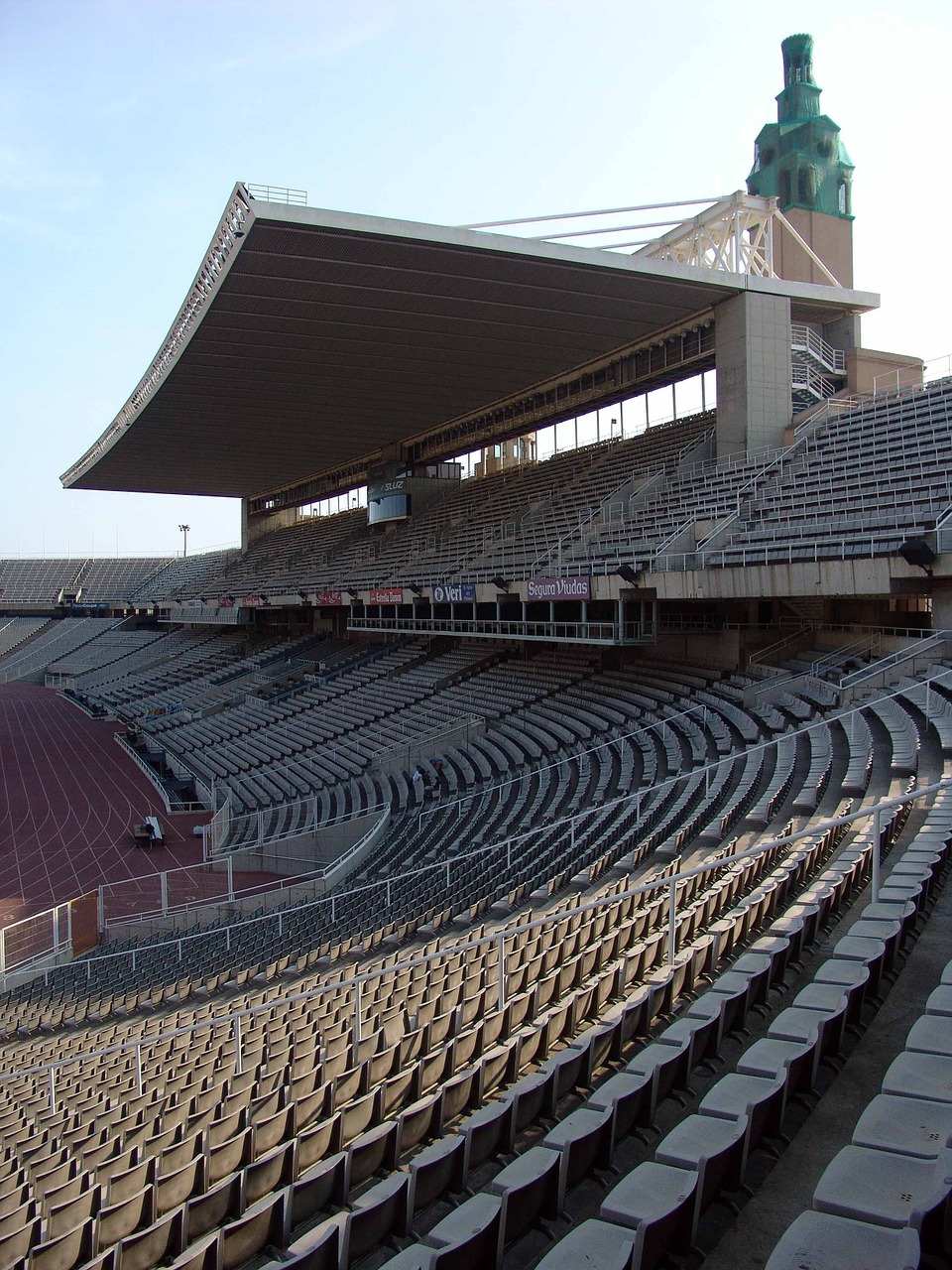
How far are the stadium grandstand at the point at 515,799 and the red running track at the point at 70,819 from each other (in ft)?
0.86

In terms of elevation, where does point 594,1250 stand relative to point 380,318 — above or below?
below

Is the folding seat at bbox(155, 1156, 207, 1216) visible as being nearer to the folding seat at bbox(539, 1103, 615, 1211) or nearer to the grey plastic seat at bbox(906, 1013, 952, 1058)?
the folding seat at bbox(539, 1103, 615, 1211)

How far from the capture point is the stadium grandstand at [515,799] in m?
3.82

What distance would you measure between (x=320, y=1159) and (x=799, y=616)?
60.7 feet

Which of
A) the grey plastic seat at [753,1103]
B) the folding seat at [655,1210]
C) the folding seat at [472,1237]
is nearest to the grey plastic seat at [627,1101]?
the grey plastic seat at [753,1103]

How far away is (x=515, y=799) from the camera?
1770 cm

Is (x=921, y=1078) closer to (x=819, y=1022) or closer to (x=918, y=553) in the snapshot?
(x=819, y=1022)

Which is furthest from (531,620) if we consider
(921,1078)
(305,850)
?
(921,1078)

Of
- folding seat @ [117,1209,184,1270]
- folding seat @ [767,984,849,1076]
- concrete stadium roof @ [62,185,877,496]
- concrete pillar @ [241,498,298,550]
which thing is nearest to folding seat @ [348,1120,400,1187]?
folding seat @ [117,1209,184,1270]

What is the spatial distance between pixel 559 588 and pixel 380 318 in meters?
9.66

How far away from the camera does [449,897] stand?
11734mm

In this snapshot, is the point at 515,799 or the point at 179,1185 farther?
the point at 515,799

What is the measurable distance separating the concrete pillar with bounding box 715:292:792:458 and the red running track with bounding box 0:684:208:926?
1823 cm

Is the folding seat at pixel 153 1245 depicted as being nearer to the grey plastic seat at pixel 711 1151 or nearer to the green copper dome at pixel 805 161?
the grey plastic seat at pixel 711 1151
